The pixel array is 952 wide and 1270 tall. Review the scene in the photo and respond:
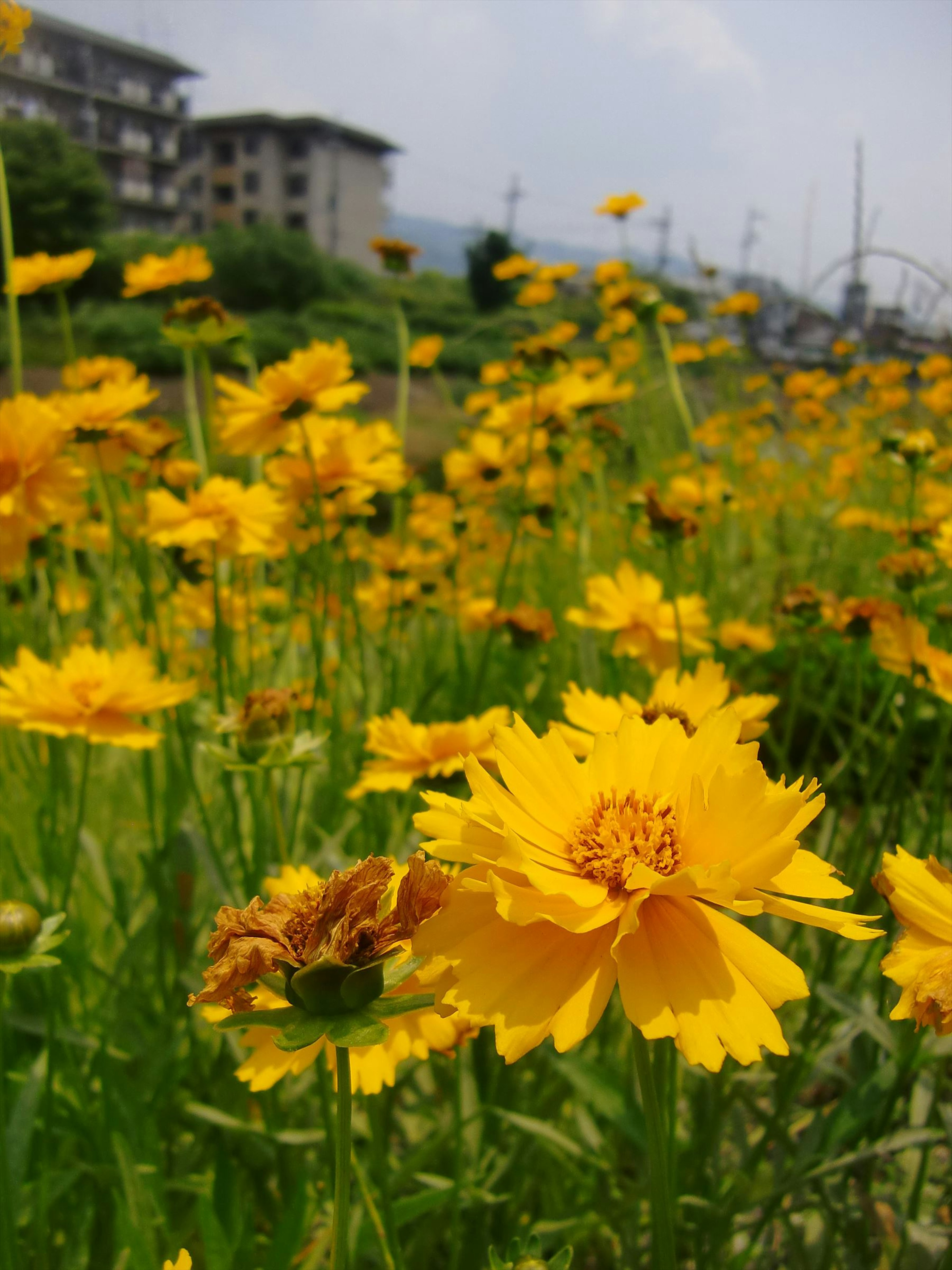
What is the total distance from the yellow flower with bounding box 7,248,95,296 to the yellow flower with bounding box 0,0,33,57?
59cm

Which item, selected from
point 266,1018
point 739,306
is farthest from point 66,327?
point 739,306

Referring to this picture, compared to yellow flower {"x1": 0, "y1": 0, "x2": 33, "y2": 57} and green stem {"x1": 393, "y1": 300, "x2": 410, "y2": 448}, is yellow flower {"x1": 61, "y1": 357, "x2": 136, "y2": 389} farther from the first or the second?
yellow flower {"x1": 0, "y1": 0, "x2": 33, "y2": 57}

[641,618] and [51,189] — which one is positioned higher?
[51,189]

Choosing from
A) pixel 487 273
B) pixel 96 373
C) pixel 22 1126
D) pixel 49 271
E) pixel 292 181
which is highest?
pixel 292 181

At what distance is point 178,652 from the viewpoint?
1259 millimetres

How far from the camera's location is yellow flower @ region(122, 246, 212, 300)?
1016 mm

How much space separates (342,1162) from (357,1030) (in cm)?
3

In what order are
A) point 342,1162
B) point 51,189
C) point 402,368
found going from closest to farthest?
1. point 342,1162
2. point 402,368
3. point 51,189

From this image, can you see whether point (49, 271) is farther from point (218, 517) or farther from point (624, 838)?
point (624, 838)

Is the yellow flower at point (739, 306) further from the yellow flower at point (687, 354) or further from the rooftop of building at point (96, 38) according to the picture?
the rooftop of building at point (96, 38)

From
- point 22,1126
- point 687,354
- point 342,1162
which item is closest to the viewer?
point 342,1162

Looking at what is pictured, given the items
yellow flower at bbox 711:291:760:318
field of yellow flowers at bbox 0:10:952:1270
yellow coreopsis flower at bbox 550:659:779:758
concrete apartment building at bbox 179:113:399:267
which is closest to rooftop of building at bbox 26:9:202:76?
field of yellow flowers at bbox 0:10:952:1270

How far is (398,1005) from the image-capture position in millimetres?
277

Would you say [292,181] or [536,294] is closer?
[536,294]
